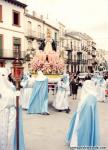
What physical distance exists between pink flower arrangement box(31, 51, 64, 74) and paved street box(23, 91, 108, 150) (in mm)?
1628

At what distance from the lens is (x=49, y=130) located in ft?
32.2

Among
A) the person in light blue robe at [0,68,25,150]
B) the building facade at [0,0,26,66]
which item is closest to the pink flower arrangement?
the person in light blue robe at [0,68,25,150]

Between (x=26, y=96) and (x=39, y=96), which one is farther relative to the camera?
(x=26, y=96)

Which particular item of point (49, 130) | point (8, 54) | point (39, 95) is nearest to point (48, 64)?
point (39, 95)

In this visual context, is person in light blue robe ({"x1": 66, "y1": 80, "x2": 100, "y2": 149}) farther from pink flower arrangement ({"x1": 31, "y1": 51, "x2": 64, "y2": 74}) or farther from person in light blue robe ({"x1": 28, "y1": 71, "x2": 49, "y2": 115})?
pink flower arrangement ({"x1": 31, "y1": 51, "x2": 64, "y2": 74})

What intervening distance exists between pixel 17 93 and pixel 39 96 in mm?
6511

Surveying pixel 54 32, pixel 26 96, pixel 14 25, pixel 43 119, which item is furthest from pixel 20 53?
pixel 43 119

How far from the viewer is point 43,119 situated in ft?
38.3

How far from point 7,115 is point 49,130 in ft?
10.9

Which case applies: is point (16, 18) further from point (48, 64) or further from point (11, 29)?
point (48, 64)

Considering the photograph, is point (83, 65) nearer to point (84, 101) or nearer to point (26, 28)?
point (26, 28)

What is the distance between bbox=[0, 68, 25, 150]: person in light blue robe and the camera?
6.57 metres

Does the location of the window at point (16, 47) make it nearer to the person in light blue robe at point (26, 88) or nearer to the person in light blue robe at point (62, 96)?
the person in light blue robe at point (26, 88)

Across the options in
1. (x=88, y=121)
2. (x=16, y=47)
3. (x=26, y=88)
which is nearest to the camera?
(x=88, y=121)
